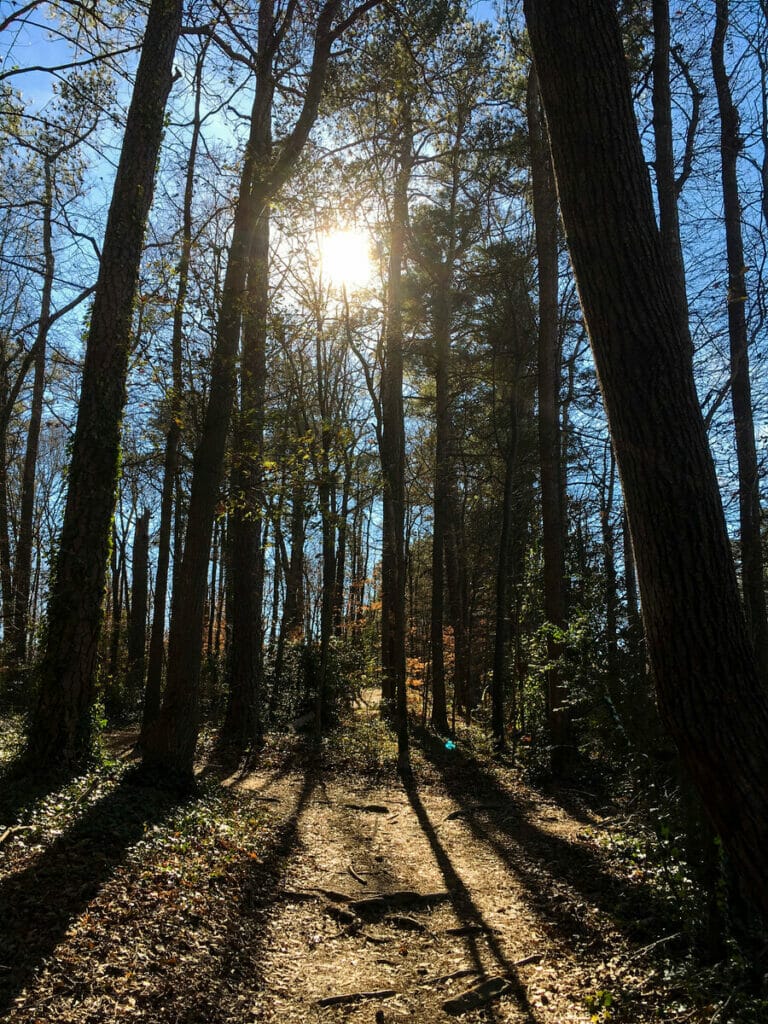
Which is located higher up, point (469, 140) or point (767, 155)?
point (469, 140)

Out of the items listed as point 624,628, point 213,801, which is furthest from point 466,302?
point 213,801

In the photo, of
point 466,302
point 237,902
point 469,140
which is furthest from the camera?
point 466,302

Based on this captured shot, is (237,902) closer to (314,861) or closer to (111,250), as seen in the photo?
(314,861)

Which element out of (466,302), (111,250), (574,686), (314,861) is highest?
(466,302)

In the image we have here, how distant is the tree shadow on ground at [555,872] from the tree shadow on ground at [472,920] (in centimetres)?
50

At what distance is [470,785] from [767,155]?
39.0ft

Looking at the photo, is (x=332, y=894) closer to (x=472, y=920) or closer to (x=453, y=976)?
(x=472, y=920)

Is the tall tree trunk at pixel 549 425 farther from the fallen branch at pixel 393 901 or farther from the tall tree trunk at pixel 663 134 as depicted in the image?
the fallen branch at pixel 393 901

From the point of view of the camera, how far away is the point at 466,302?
16.3 m

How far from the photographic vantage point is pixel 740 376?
10.3m

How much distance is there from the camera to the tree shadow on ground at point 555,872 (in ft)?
15.1

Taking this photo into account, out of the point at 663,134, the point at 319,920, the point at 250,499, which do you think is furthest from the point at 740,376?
the point at 319,920

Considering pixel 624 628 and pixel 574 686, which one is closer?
pixel 574 686

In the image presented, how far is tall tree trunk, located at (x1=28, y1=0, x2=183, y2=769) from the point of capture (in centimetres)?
662
